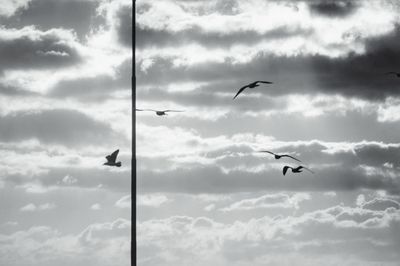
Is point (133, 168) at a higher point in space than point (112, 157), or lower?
lower

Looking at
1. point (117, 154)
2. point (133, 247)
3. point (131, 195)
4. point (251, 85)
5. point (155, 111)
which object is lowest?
point (133, 247)

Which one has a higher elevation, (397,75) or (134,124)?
(397,75)

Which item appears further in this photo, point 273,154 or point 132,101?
point 273,154

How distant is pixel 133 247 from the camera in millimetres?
18438

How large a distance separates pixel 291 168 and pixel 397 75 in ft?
20.5

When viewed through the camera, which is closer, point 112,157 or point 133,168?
point 133,168

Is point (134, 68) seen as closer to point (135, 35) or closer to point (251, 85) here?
point (135, 35)

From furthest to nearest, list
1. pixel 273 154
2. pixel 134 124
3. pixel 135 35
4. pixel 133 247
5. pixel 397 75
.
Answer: pixel 273 154 < pixel 397 75 < pixel 135 35 < pixel 134 124 < pixel 133 247

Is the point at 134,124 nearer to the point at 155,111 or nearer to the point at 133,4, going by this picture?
the point at 155,111

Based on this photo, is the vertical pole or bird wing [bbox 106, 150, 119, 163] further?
bird wing [bbox 106, 150, 119, 163]

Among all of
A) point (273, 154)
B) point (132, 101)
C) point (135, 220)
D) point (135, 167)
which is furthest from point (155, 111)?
point (273, 154)

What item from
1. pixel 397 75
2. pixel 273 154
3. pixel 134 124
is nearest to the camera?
pixel 134 124

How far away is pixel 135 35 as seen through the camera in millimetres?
21234

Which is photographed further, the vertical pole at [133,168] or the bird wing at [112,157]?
the bird wing at [112,157]
